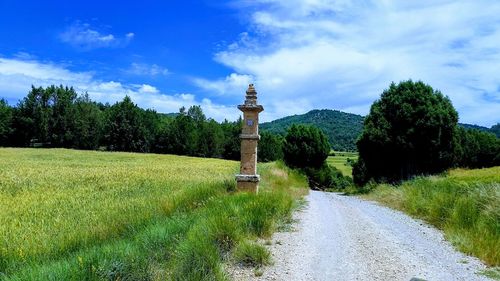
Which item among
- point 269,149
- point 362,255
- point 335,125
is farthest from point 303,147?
point 335,125

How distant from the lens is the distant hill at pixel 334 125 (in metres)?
126

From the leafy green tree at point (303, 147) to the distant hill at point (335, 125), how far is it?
63.4 meters

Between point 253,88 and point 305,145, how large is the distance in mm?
36518

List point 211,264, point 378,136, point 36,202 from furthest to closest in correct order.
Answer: point 378,136, point 36,202, point 211,264

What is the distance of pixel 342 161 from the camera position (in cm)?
10869

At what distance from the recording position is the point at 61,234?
7.89 m

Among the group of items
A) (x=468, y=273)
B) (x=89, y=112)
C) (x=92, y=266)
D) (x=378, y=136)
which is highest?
(x=89, y=112)

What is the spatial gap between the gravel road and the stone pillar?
1.77 metres

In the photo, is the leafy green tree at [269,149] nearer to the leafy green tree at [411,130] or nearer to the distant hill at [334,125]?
the distant hill at [334,125]

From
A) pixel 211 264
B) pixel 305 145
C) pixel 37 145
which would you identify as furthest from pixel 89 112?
pixel 211 264

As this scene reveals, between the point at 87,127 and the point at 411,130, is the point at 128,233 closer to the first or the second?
the point at 411,130

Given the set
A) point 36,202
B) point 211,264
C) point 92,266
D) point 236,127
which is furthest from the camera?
point 236,127

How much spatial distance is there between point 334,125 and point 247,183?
5236 inches

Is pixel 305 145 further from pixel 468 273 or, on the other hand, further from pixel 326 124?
pixel 326 124
